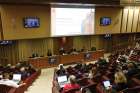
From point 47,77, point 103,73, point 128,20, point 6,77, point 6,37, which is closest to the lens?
point 103,73

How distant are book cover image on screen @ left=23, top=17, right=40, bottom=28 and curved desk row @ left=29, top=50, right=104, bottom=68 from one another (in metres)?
2.26

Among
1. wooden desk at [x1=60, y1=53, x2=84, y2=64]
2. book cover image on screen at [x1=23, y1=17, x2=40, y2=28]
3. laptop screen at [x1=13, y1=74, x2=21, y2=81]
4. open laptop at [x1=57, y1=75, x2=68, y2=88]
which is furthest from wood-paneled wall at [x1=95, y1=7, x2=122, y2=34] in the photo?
open laptop at [x1=57, y1=75, x2=68, y2=88]

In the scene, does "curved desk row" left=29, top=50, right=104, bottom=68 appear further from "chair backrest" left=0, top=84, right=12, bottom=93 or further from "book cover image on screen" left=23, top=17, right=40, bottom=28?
"chair backrest" left=0, top=84, right=12, bottom=93

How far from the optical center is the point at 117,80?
24.1ft

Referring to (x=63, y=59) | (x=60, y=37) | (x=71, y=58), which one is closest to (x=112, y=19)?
(x=60, y=37)

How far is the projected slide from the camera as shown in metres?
15.8

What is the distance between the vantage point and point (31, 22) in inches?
587

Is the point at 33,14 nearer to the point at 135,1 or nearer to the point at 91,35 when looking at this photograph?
the point at 91,35

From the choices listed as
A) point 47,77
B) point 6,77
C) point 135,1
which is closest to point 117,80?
point 6,77

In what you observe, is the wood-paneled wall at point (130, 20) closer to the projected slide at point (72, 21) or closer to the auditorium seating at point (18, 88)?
the projected slide at point (72, 21)

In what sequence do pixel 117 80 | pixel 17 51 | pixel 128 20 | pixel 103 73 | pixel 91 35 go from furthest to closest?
1. pixel 128 20
2. pixel 91 35
3. pixel 17 51
4. pixel 103 73
5. pixel 117 80

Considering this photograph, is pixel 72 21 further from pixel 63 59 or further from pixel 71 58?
pixel 63 59

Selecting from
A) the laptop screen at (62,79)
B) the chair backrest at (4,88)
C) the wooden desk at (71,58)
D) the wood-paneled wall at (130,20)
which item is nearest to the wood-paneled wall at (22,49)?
the wooden desk at (71,58)

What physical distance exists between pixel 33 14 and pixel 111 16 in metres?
6.89
